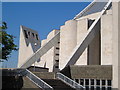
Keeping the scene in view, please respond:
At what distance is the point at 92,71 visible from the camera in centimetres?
2494

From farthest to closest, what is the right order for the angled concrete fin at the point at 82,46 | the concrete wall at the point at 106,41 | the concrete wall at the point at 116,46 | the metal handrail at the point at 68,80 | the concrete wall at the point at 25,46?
the concrete wall at the point at 25,46 < the concrete wall at the point at 106,41 < the angled concrete fin at the point at 82,46 < the concrete wall at the point at 116,46 < the metal handrail at the point at 68,80

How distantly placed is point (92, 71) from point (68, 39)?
37.0 ft

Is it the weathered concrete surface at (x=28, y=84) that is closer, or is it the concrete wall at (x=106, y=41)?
the weathered concrete surface at (x=28, y=84)

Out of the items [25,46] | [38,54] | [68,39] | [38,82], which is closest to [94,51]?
[68,39]

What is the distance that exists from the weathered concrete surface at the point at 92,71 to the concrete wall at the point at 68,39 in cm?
955

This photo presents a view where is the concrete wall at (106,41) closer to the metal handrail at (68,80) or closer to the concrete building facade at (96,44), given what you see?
the concrete building facade at (96,44)

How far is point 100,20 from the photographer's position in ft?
106

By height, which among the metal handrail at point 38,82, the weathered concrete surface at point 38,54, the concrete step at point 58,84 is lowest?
the concrete step at point 58,84

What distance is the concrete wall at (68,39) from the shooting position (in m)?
35.1

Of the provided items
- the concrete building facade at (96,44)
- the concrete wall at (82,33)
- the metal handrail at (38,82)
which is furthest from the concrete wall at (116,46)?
the concrete wall at (82,33)

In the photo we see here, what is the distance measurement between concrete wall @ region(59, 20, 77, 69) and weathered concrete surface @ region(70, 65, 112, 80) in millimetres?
9549

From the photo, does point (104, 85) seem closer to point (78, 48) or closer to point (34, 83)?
point (78, 48)

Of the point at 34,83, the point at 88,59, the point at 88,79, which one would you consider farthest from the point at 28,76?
the point at 88,59

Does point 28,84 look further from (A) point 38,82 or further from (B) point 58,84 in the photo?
Result: (B) point 58,84
